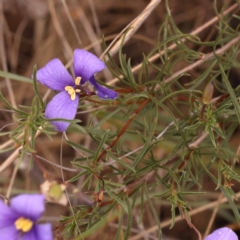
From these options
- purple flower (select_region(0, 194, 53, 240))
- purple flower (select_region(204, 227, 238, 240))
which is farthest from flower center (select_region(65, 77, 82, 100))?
purple flower (select_region(204, 227, 238, 240))

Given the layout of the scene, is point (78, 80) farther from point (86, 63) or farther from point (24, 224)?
point (24, 224)

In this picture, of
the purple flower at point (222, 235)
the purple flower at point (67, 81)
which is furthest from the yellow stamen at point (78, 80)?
the purple flower at point (222, 235)

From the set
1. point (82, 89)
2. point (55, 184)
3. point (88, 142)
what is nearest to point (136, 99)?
point (82, 89)

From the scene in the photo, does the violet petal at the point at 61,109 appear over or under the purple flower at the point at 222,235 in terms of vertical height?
over

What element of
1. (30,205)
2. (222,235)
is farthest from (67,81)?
(222,235)

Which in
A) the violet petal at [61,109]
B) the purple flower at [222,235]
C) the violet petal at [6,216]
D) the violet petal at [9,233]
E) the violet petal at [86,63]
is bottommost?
the purple flower at [222,235]

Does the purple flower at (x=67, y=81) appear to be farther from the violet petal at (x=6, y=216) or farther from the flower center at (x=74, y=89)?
the violet petal at (x=6, y=216)
